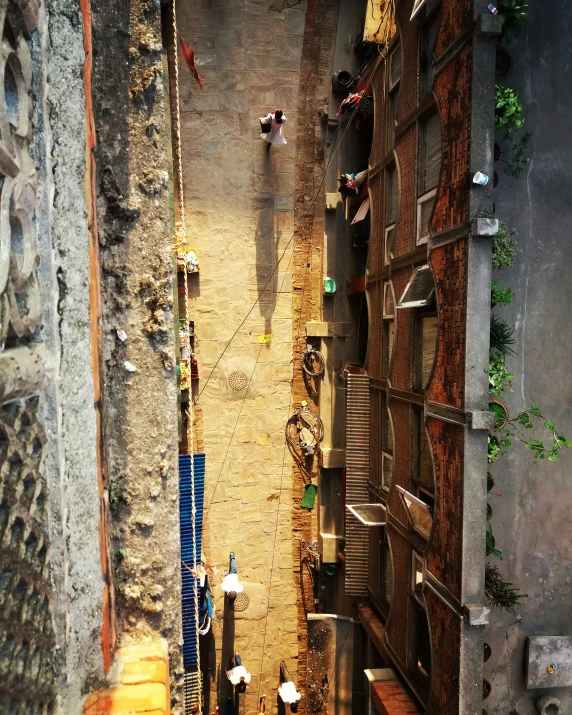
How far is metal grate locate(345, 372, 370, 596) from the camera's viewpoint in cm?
970

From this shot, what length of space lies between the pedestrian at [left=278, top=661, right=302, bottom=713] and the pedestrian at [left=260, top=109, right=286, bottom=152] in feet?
34.9

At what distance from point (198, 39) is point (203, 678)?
1305cm

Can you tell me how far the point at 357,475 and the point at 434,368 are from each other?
372 cm

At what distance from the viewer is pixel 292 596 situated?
11141 mm

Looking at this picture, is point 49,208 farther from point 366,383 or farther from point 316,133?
point 316,133

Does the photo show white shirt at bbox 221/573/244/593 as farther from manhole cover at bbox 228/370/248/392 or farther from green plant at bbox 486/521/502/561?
green plant at bbox 486/521/502/561

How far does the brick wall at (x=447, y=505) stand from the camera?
6215 millimetres

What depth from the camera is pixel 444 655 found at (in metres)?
6.47

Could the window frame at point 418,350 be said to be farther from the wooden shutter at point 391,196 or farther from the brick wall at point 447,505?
the wooden shutter at point 391,196

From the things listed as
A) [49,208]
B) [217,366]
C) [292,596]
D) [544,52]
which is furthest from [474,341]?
[292,596]

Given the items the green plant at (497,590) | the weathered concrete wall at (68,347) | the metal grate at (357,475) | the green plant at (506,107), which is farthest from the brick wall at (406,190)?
the weathered concrete wall at (68,347)

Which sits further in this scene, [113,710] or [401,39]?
[401,39]

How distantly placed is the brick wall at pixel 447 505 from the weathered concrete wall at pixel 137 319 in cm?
390

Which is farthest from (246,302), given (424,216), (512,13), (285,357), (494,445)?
(512,13)
